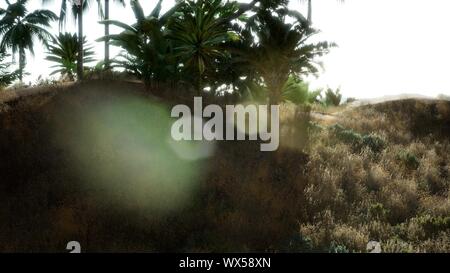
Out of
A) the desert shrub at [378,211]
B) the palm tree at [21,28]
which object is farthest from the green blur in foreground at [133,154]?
the palm tree at [21,28]

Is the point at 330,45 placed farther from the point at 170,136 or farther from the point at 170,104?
the point at 170,136

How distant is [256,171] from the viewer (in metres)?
11.9

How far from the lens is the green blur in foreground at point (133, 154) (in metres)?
10.4

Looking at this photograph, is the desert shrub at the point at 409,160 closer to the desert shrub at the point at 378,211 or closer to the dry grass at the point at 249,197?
the dry grass at the point at 249,197

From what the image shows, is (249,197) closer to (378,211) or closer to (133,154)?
(378,211)

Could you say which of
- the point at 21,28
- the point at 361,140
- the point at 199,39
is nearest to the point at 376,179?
the point at 361,140

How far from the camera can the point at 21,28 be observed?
31.6 metres

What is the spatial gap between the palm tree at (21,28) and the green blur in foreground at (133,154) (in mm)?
20233

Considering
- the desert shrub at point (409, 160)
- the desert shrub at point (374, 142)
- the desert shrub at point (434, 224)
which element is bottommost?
the desert shrub at point (434, 224)

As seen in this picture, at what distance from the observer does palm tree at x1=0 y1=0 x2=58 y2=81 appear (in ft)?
103

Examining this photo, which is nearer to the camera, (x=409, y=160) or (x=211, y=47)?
(x=409, y=160)

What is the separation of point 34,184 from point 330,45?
1261 cm

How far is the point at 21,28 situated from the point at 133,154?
24664 mm
